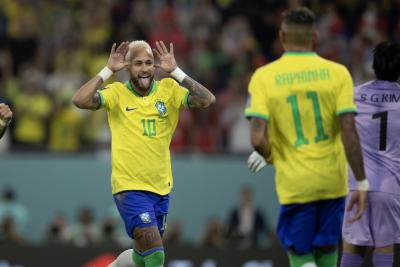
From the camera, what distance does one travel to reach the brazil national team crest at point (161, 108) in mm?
10750

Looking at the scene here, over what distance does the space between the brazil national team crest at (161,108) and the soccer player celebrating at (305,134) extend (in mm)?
2048

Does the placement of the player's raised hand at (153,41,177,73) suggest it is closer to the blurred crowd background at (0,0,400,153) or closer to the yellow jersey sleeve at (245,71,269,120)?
the yellow jersey sleeve at (245,71,269,120)

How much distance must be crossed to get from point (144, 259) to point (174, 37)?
1052 centimetres

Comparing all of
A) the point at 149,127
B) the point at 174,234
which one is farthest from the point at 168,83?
the point at 174,234

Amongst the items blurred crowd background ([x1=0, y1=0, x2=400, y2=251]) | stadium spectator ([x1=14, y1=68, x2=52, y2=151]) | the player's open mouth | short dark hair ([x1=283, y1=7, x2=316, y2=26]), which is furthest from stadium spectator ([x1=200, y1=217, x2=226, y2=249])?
short dark hair ([x1=283, y1=7, x2=316, y2=26])

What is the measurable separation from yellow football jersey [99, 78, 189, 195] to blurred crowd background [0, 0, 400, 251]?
6.70m

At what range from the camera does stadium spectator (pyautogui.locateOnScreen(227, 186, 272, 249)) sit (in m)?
17.8

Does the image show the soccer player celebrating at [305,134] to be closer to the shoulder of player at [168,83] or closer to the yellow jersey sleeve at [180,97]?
the yellow jersey sleeve at [180,97]

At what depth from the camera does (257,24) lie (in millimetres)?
20953

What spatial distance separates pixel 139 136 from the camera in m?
10.6

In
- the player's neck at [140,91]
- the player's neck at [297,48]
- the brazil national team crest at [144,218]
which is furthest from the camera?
the player's neck at [140,91]

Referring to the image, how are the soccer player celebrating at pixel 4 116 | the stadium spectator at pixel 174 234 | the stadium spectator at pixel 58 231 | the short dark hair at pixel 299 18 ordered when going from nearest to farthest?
the short dark hair at pixel 299 18
the soccer player celebrating at pixel 4 116
the stadium spectator at pixel 174 234
the stadium spectator at pixel 58 231

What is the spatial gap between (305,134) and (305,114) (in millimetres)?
165

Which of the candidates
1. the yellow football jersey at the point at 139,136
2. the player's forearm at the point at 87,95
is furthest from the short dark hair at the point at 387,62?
the player's forearm at the point at 87,95
